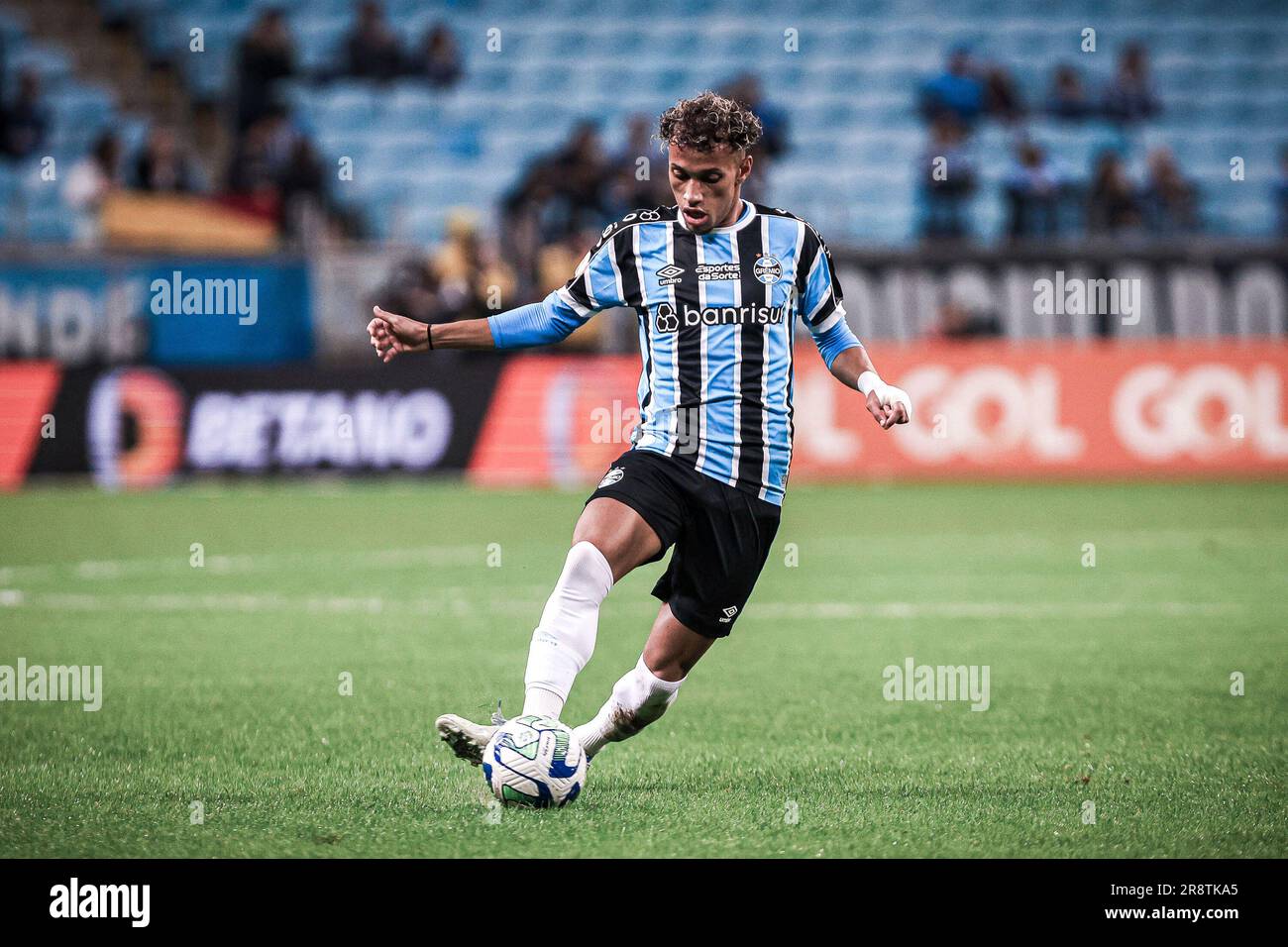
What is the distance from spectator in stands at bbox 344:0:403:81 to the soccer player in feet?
64.2

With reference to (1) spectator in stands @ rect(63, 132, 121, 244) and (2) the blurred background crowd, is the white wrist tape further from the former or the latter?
(1) spectator in stands @ rect(63, 132, 121, 244)

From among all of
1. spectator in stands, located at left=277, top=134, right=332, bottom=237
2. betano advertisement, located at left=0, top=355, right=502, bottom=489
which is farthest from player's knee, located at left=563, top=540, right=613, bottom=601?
spectator in stands, located at left=277, top=134, right=332, bottom=237

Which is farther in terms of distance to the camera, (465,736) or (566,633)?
(465,736)

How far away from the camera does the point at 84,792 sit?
18.2ft

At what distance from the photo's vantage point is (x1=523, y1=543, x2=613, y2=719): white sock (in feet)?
17.5

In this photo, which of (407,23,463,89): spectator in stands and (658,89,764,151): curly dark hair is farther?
(407,23,463,89): spectator in stands

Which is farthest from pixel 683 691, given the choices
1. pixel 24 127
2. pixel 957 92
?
pixel 24 127

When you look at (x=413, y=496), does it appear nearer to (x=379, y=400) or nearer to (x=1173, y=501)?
(x=379, y=400)

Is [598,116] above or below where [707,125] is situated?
above

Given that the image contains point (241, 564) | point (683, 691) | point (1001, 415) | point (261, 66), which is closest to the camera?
point (683, 691)

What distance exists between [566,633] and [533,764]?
41 centimetres

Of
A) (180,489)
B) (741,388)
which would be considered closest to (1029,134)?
(180,489)

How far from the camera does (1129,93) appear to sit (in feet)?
78.6

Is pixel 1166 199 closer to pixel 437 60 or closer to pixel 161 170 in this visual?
pixel 437 60
